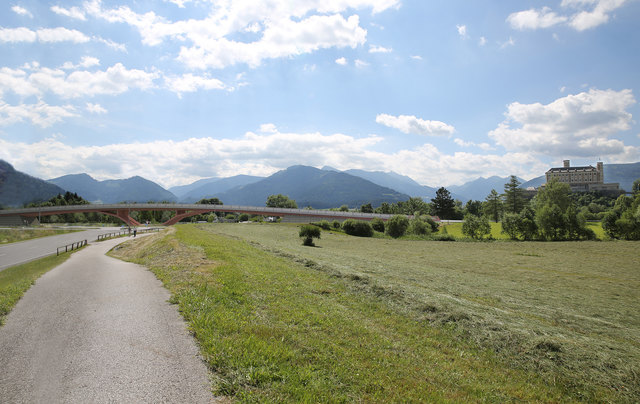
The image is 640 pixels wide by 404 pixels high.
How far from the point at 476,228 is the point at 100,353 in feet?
198

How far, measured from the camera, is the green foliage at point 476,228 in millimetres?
55463

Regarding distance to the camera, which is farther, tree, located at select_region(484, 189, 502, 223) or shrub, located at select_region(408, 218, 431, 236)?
tree, located at select_region(484, 189, 502, 223)

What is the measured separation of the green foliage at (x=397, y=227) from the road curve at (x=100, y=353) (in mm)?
54384

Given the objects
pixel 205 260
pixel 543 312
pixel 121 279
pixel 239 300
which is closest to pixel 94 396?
pixel 239 300

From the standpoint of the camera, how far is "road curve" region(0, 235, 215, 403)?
193 inches

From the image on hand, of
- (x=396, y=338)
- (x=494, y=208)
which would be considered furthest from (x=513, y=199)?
(x=396, y=338)

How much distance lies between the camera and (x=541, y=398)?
18.6 feet

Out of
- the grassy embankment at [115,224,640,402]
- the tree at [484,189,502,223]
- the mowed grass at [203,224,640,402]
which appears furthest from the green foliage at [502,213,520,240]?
the tree at [484,189,502,223]

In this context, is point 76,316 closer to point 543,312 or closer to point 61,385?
point 61,385

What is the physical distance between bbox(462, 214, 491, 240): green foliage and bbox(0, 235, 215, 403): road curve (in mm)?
57581

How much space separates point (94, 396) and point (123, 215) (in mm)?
107796

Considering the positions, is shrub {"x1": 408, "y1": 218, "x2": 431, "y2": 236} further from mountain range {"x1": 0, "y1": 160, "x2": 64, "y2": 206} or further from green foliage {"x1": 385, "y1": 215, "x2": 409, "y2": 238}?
mountain range {"x1": 0, "y1": 160, "x2": 64, "y2": 206}

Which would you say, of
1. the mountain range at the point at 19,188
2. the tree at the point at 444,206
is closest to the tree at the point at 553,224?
the mountain range at the point at 19,188

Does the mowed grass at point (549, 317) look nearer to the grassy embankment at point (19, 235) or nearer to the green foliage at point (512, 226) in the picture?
the green foliage at point (512, 226)
